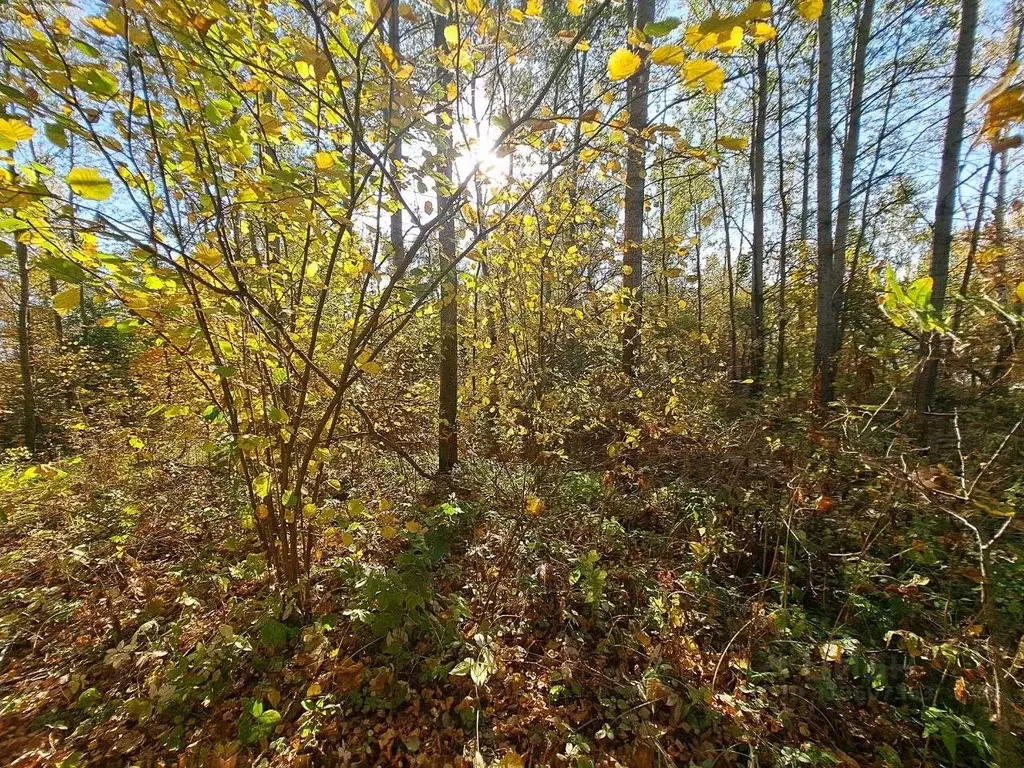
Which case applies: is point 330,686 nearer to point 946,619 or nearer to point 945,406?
point 946,619

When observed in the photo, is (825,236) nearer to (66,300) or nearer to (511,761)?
(511,761)

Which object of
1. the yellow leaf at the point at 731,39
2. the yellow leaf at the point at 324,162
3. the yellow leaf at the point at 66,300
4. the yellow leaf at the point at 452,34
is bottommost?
the yellow leaf at the point at 66,300

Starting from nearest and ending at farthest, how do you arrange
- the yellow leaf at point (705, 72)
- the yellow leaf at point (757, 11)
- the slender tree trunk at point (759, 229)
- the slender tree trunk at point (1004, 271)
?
the yellow leaf at point (757, 11), the yellow leaf at point (705, 72), the slender tree trunk at point (1004, 271), the slender tree trunk at point (759, 229)

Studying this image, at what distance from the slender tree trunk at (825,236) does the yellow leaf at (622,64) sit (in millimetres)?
4448

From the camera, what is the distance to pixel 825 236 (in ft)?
15.3

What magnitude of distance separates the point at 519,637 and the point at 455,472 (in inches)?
88.2

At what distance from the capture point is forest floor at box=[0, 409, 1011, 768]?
203 cm

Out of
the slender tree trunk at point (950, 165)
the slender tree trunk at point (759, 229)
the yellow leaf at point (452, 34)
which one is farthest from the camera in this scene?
the slender tree trunk at point (759, 229)

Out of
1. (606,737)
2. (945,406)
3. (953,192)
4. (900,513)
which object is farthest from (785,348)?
(606,737)

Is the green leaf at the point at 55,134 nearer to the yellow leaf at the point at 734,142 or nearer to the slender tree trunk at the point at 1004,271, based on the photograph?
the yellow leaf at the point at 734,142

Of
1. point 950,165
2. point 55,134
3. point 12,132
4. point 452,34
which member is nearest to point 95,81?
point 55,134

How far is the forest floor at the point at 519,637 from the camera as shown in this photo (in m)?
2.03

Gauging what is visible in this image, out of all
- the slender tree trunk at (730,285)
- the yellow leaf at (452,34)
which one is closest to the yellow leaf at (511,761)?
the yellow leaf at (452,34)

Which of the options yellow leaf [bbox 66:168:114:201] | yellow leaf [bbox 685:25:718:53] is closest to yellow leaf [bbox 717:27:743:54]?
yellow leaf [bbox 685:25:718:53]
